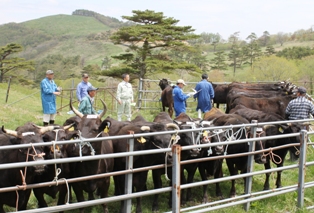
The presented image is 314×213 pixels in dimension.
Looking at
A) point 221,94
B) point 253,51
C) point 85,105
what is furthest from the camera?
point 253,51

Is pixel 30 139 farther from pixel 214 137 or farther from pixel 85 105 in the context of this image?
pixel 214 137

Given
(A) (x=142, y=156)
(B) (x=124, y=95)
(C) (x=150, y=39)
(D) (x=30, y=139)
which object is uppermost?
(C) (x=150, y=39)

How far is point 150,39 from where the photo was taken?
95.8 feet

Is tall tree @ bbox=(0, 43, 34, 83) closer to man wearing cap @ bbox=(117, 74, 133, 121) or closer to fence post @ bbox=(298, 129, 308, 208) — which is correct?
man wearing cap @ bbox=(117, 74, 133, 121)

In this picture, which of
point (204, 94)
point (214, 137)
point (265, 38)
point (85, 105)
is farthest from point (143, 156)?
point (265, 38)

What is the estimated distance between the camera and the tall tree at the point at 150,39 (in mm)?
29516

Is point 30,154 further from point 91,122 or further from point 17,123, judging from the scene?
point 17,123

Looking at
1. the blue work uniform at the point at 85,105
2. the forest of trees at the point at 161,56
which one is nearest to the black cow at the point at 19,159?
the blue work uniform at the point at 85,105

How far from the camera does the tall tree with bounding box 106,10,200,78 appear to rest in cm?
2952

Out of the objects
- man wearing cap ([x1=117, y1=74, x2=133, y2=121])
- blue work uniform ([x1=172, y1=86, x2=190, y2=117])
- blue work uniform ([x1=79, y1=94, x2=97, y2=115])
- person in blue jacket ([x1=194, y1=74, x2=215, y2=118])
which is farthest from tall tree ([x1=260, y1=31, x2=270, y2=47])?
blue work uniform ([x1=79, y1=94, x2=97, y2=115])

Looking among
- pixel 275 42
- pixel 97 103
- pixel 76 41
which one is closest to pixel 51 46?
pixel 76 41

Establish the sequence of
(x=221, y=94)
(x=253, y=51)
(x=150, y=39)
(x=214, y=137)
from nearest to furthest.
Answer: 1. (x=214, y=137)
2. (x=221, y=94)
3. (x=150, y=39)
4. (x=253, y=51)

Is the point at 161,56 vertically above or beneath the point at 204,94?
Result: above

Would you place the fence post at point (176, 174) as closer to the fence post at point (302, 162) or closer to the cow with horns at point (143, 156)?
the cow with horns at point (143, 156)
